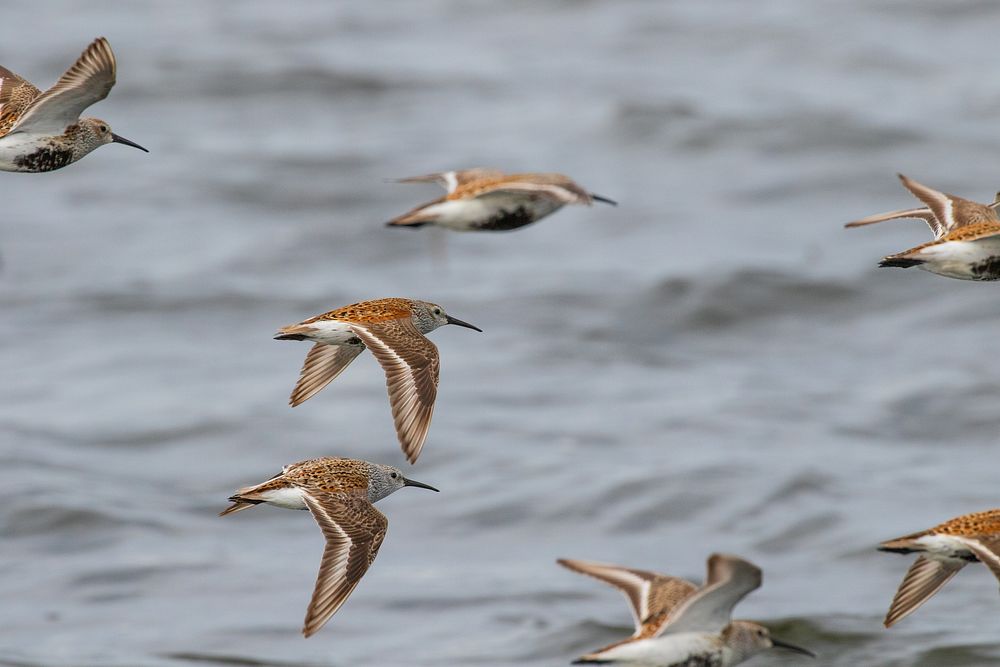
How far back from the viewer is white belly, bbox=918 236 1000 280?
8.90 meters

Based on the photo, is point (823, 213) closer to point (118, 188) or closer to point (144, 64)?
point (118, 188)

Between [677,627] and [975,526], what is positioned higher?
[975,526]

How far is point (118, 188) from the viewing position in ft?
117

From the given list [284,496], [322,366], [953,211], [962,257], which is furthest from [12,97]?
[953,211]

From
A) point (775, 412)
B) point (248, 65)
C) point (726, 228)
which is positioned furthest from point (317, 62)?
point (775, 412)

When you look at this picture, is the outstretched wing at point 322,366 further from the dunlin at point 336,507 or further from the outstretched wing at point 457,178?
the outstretched wing at point 457,178

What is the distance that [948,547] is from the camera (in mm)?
8312

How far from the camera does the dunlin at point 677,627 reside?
7.90 meters

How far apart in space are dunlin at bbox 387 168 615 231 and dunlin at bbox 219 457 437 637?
1.64 m

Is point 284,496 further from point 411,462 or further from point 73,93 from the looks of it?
point 73,93

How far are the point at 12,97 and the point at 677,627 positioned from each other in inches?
178

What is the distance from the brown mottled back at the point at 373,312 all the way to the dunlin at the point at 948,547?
2.76 meters

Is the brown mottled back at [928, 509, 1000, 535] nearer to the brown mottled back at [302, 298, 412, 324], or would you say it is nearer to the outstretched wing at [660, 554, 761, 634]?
the outstretched wing at [660, 554, 761, 634]

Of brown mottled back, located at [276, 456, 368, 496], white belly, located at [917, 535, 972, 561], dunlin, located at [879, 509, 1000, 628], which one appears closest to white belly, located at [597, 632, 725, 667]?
dunlin, located at [879, 509, 1000, 628]
